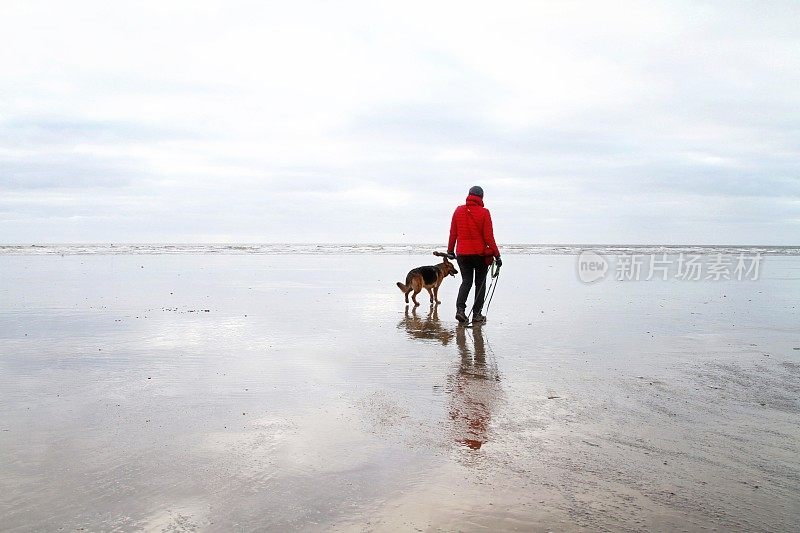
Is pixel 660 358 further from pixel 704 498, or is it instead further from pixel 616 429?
pixel 704 498

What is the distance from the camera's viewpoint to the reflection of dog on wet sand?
866 cm

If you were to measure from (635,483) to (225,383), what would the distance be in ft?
12.8

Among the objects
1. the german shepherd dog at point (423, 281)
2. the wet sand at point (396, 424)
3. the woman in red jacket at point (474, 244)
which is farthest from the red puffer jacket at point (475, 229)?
the german shepherd dog at point (423, 281)

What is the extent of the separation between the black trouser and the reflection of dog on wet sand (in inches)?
24.9

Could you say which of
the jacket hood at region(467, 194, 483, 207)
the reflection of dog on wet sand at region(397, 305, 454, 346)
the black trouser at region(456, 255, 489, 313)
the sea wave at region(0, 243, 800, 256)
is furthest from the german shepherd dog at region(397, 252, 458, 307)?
the sea wave at region(0, 243, 800, 256)

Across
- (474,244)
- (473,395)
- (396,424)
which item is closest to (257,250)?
(474,244)

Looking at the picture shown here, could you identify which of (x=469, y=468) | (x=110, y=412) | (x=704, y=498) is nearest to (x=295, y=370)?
(x=110, y=412)

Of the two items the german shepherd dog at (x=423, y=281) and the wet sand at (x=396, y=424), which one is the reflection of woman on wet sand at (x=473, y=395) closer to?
the wet sand at (x=396, y=424)

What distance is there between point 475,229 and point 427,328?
1.82 m

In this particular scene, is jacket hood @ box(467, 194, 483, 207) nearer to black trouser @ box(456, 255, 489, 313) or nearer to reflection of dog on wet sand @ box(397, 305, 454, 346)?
black trouser @ box(456, 255, 489, 313)

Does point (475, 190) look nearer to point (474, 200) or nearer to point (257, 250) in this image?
point (474, 200)

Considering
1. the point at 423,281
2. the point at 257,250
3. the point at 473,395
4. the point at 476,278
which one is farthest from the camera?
the point at 257,250

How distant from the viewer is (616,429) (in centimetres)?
445

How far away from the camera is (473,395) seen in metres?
5.44
